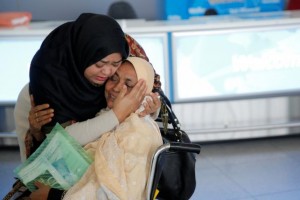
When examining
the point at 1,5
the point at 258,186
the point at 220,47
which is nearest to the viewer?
the point at 258,186

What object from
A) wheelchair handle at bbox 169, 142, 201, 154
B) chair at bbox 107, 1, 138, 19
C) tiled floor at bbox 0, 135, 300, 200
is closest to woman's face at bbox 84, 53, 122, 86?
wheelchair handle at bbox 169, 142, 201, 154

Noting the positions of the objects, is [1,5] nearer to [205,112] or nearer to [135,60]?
[205,112]

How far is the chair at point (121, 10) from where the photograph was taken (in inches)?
147

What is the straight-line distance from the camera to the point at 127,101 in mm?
1405

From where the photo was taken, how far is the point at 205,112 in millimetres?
3027

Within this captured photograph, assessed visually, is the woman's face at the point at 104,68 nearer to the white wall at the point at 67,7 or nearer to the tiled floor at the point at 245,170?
the tiled floor at the point at 245,170

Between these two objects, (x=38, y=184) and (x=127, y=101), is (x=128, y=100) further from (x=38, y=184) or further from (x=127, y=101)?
(x=38, y=184)

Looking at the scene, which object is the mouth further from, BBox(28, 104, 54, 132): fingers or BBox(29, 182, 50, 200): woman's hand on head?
BBox(29, 182, 50, 200): woman's hand on head

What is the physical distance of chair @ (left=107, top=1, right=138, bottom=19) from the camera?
3723 mm

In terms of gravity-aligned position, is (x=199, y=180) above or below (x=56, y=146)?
below

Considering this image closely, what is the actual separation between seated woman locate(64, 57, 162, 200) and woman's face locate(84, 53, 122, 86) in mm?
173

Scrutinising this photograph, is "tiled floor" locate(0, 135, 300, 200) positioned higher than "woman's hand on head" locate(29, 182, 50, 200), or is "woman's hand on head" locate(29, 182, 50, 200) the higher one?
"woman's hand on head" locate(29, 182, 50, 200)

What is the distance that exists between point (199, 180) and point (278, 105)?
0.91 m

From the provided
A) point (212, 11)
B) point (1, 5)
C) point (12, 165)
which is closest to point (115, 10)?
point (212, 11)
